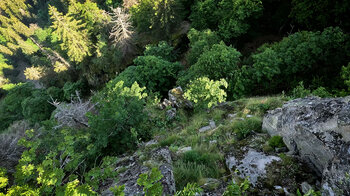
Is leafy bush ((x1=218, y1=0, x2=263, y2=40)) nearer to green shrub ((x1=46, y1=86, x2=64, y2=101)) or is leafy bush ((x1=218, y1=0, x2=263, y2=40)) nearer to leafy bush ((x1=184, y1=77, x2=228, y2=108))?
leafy bush ((x1=184, y1=77, x2=228, y2=108))

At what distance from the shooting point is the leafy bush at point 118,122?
5960 mm

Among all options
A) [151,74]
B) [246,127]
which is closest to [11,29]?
[151,74]

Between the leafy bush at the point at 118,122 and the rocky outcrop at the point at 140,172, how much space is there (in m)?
1.30

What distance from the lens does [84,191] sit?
216 cm

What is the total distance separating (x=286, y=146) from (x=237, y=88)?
276 inches

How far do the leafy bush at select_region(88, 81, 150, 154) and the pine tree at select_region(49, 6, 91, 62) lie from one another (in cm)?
1433

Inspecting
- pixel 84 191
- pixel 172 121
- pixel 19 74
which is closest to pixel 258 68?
pixel 172 121

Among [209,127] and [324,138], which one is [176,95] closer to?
[209,127]

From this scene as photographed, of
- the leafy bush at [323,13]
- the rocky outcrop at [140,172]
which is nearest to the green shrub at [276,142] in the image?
the rocky outcrop at [140,172]

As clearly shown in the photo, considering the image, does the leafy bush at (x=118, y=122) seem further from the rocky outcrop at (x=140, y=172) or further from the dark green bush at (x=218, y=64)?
the dark green bush at (x=218, y=64)

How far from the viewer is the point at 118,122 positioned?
6234 millimetres

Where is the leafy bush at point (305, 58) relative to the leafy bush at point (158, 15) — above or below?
→ below

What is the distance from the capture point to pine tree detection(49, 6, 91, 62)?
17484 mm

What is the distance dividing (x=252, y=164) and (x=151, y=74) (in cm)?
1160
